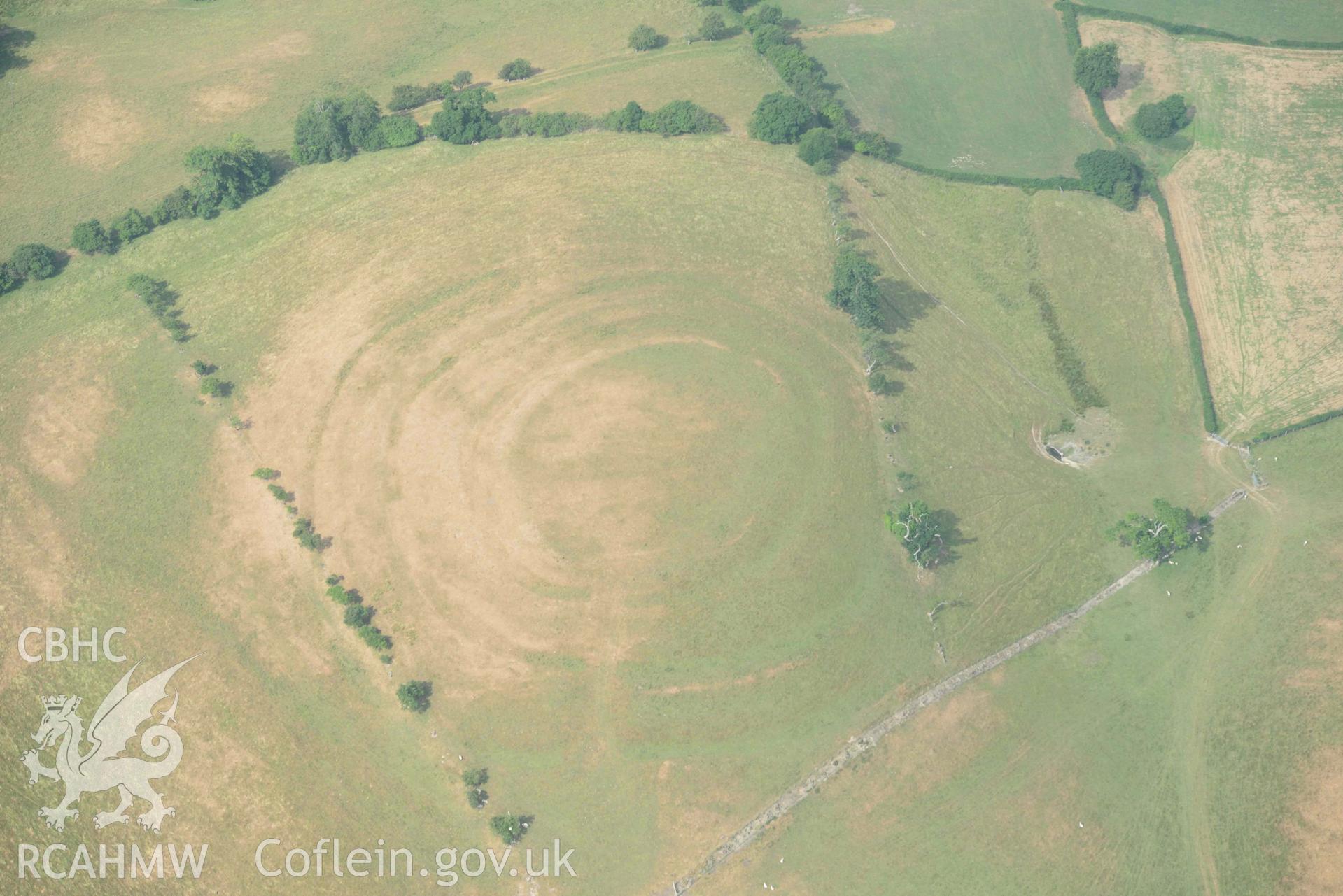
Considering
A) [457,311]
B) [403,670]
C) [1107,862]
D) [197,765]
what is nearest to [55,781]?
[197,765]

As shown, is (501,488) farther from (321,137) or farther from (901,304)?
(321,137)

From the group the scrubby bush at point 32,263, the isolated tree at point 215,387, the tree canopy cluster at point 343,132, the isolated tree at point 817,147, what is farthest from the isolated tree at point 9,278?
the isolated tree at point 817,147

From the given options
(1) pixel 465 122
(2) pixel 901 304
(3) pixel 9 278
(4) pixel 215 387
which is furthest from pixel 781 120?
(3) pixel 9 278

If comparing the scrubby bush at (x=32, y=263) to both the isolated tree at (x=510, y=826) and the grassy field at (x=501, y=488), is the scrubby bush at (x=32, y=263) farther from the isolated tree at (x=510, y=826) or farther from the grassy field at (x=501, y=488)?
the isolated tree at (x=510, y=826)

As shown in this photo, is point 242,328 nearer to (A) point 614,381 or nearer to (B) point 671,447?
(A) point 614,381

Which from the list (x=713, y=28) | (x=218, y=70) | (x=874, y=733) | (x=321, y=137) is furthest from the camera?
(x=713, y=28)

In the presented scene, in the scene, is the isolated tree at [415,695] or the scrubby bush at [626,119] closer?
the isolated tree at [415,695]
